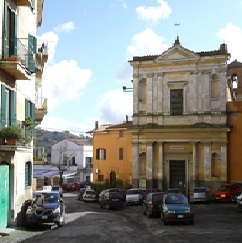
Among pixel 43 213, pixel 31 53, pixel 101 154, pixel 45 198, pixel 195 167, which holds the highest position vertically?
pixel 31 53

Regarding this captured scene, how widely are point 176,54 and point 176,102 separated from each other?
4.58 m

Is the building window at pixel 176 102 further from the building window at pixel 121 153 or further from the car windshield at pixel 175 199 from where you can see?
the car windshield at pixel 175 199

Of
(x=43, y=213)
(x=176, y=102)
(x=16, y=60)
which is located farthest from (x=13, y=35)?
(x=176, y=102)

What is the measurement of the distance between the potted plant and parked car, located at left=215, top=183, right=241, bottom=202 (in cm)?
2311

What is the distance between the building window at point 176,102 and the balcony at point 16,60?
2508 cm

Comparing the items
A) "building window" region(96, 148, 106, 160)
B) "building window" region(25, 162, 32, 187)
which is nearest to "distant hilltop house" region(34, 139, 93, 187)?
"building window" region(96, 148, 106, 160)

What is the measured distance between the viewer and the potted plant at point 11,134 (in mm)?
18266

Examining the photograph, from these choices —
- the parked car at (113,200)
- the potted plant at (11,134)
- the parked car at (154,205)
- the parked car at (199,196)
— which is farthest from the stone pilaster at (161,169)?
the potted plant at (11,134)

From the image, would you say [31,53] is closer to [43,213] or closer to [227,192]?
[43,213]

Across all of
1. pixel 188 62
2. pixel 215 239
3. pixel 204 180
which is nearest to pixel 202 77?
pixel 188 62

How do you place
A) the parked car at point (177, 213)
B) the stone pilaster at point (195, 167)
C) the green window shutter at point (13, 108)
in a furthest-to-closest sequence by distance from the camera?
1. the stone pilaster at point (195, 167)
2. the parked car at point (177, 213)
3. the green window shutter at point (13, 108)

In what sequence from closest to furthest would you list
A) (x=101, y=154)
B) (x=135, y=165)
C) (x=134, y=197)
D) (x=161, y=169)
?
(x=134, y=197) < (x=161, y=169) < (x=135, y=165) < (x=101, y=154)

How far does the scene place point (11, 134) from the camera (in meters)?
18.3

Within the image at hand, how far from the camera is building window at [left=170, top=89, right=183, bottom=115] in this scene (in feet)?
145
